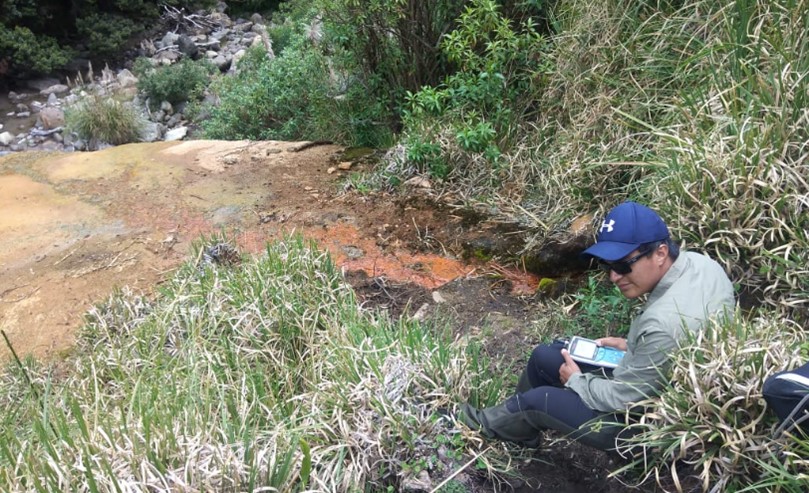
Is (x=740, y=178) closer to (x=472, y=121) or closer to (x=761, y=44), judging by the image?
(x=761, y=44)

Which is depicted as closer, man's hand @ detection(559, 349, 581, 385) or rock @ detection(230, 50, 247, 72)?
man's hand @ detection(559, 349, 581, 385)

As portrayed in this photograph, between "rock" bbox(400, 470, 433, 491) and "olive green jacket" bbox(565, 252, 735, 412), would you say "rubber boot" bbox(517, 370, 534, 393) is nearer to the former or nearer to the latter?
"olive green jacket" bbox(565, 252, 735, 412)

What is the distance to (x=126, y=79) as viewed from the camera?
12.7 metres

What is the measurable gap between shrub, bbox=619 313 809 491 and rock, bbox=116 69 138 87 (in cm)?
1198

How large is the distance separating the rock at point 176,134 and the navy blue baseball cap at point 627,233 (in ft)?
28.4

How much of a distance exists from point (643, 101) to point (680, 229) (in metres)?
1.48

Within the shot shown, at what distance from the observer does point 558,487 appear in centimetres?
271

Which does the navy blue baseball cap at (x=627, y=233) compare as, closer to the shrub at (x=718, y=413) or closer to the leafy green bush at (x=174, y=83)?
the shrub at (x=718, y=413)

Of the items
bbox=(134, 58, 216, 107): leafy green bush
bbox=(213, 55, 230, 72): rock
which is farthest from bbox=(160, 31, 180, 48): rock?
bbox=(134, 58, 216, 107): leafy green bush

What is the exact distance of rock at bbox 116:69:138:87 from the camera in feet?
41.4

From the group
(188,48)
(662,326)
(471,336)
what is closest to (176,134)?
(188,48)

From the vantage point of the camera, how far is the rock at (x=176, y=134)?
10164mm

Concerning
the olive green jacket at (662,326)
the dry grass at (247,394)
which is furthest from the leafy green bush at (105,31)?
the olive green jacket at (662,326)

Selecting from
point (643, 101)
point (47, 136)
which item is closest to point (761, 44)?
point (643, 101)
